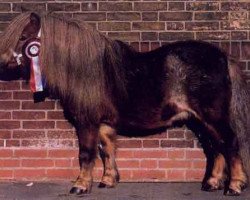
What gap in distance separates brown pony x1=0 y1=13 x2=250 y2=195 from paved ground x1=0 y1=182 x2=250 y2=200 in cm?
18

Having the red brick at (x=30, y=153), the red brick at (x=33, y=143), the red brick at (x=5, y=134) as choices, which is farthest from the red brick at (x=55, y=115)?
the red brick at (x=5, y=134)

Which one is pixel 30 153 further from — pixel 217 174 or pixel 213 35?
pixel 213 35

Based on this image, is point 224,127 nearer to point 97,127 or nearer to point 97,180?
point 97,127

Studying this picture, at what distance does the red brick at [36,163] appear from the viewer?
667 centimetres

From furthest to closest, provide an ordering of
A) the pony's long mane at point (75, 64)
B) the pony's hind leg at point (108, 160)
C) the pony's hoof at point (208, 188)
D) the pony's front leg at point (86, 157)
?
the pony's hind leg at point (108, 160), the pony's hoof at point (208, 188), the pony's front leg at point (86, 157), the pony's long mane at point (75, 64)

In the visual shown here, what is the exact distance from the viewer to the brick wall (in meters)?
6.52

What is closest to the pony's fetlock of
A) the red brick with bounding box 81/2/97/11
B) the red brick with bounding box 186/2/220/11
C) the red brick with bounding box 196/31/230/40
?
the red brick with bounding box 81/2/97/11

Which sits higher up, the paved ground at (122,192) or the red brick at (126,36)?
the red brick at (126,36)

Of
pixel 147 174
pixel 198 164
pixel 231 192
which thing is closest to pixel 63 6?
pixel 147 174

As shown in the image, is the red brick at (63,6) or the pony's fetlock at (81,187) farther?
the red brick at (63,6)

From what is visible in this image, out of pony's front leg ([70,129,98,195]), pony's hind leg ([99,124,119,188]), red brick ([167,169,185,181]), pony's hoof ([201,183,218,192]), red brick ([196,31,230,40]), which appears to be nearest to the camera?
pony's front leg ([70,129,98,195])

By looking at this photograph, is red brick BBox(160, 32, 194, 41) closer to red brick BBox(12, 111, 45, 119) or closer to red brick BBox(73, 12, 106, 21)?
red brick BBox(73, 12, 106, 21)

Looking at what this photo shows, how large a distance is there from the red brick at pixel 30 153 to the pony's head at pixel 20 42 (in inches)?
49.0

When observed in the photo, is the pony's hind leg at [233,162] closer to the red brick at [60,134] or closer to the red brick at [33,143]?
the red brick at [60,134]
